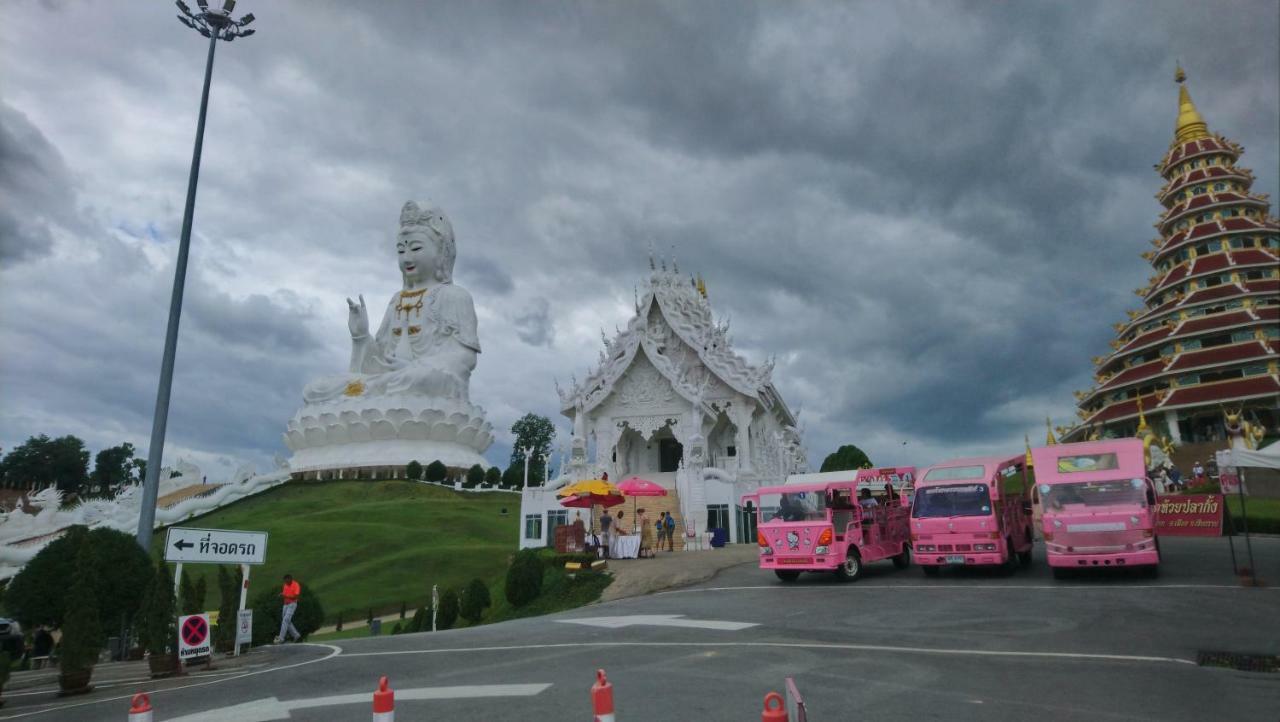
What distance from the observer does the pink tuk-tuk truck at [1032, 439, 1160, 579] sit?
14570 mm

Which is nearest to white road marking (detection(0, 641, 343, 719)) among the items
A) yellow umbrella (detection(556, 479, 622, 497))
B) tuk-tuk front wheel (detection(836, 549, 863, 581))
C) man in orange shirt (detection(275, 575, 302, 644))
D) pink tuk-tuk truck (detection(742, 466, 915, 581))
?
man in orange shirt (detection(275, 575, 302, 644))

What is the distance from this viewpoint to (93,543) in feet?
38.5

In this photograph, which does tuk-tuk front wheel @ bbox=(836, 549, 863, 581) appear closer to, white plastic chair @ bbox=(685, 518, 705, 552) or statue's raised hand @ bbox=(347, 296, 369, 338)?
white plastic chair @ bbox=(685, 518, 705, 552)

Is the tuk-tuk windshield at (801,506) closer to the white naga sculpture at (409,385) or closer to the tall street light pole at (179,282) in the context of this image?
the tall street light pole at (179,282)

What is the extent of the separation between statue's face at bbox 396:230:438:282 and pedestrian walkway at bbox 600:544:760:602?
141ft

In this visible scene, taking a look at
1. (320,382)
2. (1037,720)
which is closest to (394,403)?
(320,382)

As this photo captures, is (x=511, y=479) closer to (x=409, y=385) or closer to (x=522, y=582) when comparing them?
(x=409, y=385)

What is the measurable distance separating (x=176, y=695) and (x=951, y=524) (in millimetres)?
14949

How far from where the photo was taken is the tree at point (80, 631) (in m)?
9.55

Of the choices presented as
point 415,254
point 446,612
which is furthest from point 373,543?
point 415,254

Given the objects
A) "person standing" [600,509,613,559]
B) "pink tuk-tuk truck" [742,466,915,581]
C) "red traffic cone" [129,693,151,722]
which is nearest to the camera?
"red traffic cone" [129,693,151,722]

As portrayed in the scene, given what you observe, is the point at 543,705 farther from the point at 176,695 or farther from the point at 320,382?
the point at 320,382

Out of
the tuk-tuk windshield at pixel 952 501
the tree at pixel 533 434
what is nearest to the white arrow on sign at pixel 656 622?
the tuk-tuk windshield at pixel 952 501

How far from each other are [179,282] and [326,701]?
33.6 ft
